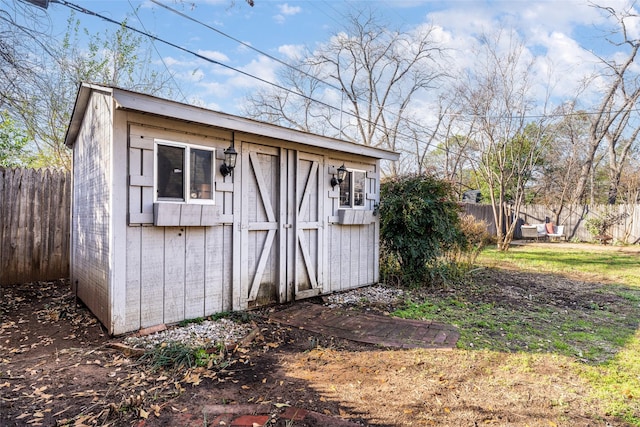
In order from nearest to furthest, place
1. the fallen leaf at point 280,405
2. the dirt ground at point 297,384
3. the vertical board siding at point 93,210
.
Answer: the dirt ground at point 297,384, the fallen leaf at point 280,405, the vertical board siding at point 93,210

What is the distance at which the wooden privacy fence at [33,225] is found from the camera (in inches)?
208

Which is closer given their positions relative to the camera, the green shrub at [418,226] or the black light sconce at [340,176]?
the black light sconce at [340,176]

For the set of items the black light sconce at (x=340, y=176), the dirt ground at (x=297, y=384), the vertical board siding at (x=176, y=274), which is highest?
the black light sconce at (x=340, y=176)

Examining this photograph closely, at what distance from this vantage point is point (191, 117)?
3748mm

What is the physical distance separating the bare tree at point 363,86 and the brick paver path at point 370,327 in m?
13.4

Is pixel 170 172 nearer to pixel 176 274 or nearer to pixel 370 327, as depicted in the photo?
pixel 176 274

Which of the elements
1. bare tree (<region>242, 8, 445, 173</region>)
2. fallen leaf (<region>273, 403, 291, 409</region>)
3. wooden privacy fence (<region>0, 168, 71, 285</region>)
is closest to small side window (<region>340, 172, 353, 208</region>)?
fallen leaf (<region>273, 403, 291, 409</region>)

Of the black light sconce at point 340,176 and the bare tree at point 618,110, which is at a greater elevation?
the bare tree at point 618,110

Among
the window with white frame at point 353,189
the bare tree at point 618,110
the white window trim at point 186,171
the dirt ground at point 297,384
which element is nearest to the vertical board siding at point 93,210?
the white window trim at point 186,171

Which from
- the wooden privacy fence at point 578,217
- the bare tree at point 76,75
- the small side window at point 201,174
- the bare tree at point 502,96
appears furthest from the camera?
the wooden privacy fence at point 578,217

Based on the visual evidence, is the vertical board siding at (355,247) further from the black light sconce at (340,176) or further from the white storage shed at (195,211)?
the black light sconce at (340,176)

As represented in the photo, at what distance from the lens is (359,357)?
3.22 metres

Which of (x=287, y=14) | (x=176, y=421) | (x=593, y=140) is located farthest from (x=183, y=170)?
(x=593, y=140)

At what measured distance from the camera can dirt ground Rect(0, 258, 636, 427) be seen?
2.24 meters
